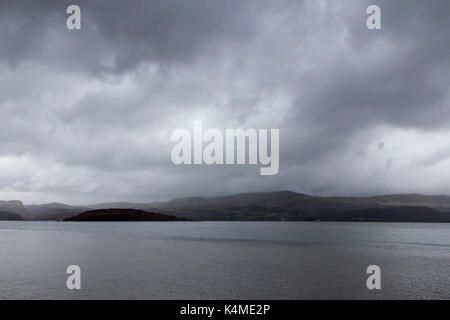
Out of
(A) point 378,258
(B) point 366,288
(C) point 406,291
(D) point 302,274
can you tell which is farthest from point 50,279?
(A) point 378,258

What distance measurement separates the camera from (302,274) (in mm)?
72750

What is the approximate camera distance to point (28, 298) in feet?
167

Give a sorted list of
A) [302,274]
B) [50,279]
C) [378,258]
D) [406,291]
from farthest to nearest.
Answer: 1. [378,258]
2. [302,274]
3. [50,279]
4. [406,291]
